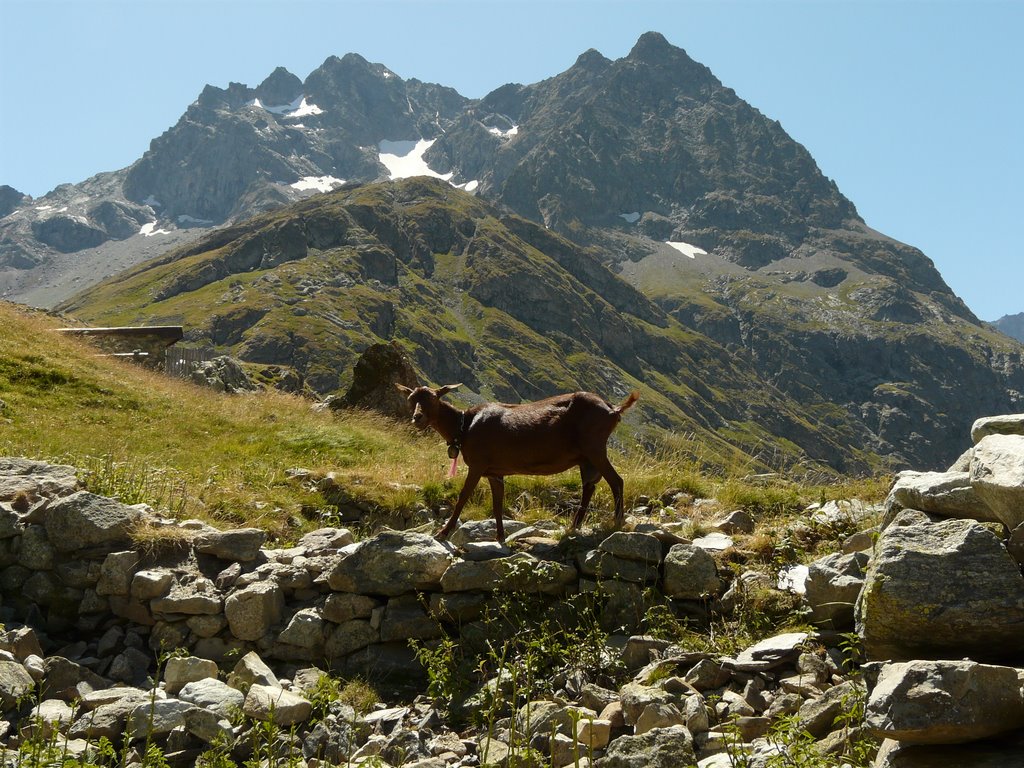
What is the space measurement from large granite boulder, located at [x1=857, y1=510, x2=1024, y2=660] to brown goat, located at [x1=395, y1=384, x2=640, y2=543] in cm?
415

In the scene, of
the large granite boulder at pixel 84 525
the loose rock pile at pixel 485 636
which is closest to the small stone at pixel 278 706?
the loose rock pile at pixel 485 636

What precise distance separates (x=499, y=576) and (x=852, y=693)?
4120mm

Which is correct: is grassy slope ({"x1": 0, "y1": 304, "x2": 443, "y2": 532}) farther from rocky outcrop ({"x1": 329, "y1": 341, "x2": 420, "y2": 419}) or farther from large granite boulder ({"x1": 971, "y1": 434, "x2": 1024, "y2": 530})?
large granite boulder ({"x1": 971, "y1": 434, "x2": 1024, "y2": 530})

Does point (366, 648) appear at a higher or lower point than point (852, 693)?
lower

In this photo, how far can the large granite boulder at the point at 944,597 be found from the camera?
5.37m

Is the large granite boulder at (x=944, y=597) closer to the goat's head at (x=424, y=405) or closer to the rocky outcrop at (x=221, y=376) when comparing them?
the goat's head at (x=424, y=405)

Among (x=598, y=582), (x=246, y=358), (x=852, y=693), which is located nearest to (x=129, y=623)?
(x=598, y=582)

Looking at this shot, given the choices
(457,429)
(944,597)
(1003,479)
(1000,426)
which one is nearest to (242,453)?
(457,429)

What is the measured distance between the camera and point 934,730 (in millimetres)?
4426

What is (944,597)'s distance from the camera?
5.47 m

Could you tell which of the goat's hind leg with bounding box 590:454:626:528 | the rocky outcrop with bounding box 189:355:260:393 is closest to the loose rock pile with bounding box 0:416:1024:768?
the goat's hind leg with bounding box 590:454:626:528

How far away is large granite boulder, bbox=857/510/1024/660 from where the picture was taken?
17.6ft

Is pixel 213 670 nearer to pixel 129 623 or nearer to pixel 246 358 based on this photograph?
pixel 129 623

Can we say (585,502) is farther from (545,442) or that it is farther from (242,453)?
(242,453)
